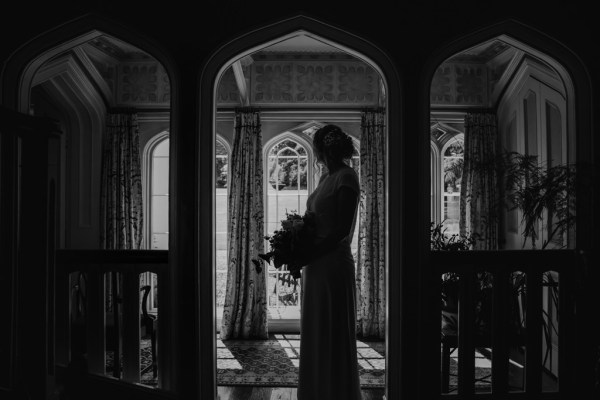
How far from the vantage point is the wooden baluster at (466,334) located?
283 cm

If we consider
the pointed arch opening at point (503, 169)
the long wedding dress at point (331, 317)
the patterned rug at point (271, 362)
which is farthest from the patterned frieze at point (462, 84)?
the long wedding dress at point (331, 317)

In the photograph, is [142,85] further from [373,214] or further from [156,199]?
[373,214]

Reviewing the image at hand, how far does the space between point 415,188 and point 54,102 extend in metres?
4.57

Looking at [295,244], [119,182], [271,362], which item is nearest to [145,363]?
[271,362]

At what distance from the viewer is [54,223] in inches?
67.8

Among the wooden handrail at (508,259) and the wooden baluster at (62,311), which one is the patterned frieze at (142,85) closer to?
the wooden baluster at (62,311)

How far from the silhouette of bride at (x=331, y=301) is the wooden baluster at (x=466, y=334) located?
0.66 meters

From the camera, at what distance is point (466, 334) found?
2852 mm

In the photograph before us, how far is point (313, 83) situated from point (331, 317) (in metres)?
3.67

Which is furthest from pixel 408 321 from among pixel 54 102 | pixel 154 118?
pixel 54 102

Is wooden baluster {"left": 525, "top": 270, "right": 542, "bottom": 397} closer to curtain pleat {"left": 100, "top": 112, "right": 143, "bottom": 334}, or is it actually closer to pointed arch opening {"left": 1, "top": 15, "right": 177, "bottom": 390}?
pointed arch opening {"left": 1, "top": 15, "right": 177, "bottom": 390}

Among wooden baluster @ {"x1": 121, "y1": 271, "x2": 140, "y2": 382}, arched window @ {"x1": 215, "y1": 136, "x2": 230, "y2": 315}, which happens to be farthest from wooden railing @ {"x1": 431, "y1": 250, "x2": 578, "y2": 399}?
arched window @ {"x1": 215, "y1": 136, "x2": 230, "y2": 315}

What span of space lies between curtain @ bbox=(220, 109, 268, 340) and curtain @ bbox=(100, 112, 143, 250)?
122 cm

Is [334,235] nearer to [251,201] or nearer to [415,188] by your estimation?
[415,188]
